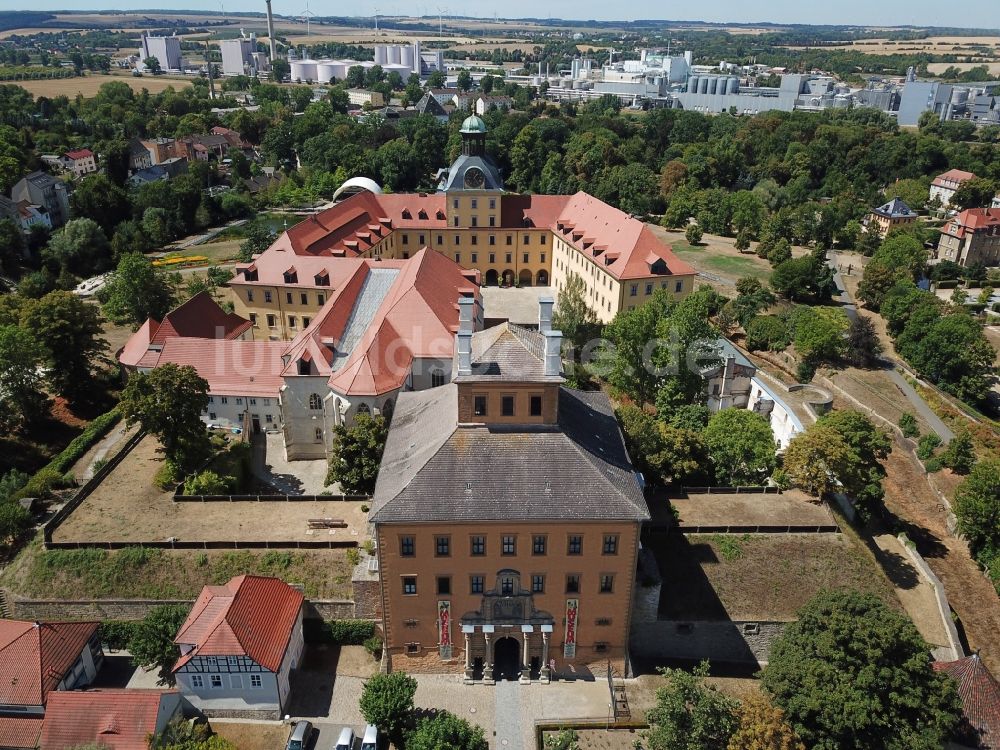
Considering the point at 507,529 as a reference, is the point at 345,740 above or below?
below

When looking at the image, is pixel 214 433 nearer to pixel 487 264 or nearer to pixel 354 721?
pixel 354 721

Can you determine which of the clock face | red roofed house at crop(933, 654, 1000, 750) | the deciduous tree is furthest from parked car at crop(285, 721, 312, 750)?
the clock face

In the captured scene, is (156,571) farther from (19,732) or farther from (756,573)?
(756,573)

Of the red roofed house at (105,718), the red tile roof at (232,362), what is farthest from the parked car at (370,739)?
the red tile roof at (232,362)

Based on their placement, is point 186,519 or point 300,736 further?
point 186,519

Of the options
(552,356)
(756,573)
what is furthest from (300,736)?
(756,573)

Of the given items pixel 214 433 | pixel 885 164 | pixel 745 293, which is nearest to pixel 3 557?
pixel 214 433
